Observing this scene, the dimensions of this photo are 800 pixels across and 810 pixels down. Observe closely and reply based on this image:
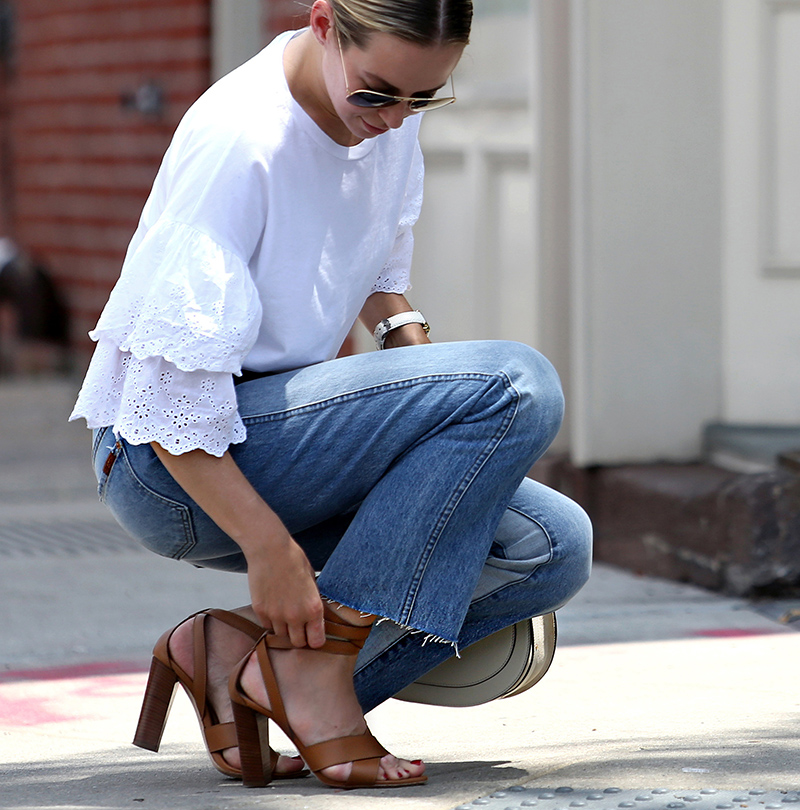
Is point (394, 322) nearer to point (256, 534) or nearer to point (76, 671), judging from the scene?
point (256, 534)

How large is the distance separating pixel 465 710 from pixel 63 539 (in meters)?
2.39

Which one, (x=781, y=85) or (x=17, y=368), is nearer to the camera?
(x=781, y=85)

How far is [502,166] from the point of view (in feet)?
16.8

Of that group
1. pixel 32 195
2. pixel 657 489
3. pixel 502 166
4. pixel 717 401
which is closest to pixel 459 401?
pixel 657 489

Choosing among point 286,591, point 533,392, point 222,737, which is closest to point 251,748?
point 222,737

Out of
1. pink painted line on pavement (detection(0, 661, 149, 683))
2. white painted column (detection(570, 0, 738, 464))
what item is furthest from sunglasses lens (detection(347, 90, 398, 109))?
white painted column (detection(570, 0, 738, 464))

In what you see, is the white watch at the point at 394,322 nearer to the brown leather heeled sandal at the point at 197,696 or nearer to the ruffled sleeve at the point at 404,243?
the ruffled sleeve at the point at 404,243

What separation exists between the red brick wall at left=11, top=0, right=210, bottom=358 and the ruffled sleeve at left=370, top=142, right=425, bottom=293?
489 cm

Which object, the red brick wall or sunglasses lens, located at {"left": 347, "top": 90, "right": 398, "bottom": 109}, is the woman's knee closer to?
sunglasses lens, located at {"left": 347, "top": 90, "right": 398, "bottom": 109}

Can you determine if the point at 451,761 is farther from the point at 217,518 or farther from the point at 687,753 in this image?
the point at 217,518

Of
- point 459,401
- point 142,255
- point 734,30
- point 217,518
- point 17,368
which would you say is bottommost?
point 17,368

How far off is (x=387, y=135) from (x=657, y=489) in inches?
77.9

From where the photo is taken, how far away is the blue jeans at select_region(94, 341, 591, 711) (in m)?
2.17

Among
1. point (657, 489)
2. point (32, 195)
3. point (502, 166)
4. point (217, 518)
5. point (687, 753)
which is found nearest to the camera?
point (217, 518)
